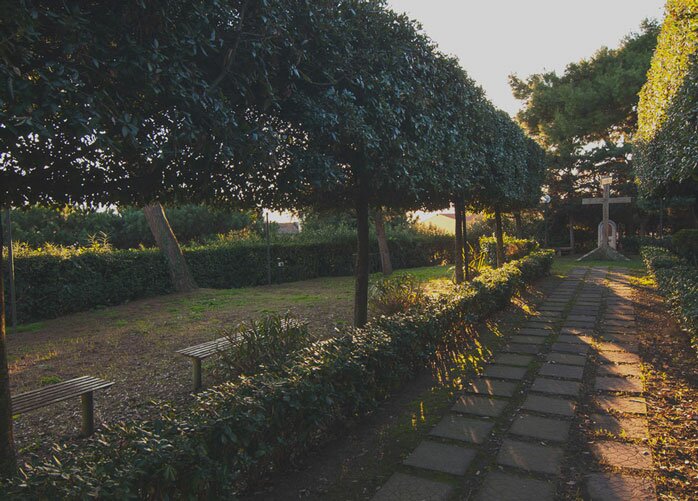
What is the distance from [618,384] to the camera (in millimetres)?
4262

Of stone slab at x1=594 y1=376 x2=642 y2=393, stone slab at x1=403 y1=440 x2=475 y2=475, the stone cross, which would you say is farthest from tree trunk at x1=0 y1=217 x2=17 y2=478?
the stone cross

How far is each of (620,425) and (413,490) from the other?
6.24 ft

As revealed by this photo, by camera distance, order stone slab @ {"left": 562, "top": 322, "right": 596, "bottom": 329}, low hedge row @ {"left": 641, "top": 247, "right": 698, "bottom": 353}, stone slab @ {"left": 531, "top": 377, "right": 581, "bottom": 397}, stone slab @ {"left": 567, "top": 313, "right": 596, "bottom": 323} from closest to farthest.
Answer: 1. stone slab @ {"left": 531, "top": 377, "right": 581, "bottom": 397}
2. low hedge row @ {"left": 641, "top": 247, "right": 698, "bottom": 353}
3. stone slab @ {"left": 562, "top": 322, "right": 596, "bottom": 329}
4. stone slab @ {"left": 567, "top": 313, "right": 596, "bottom": 323}

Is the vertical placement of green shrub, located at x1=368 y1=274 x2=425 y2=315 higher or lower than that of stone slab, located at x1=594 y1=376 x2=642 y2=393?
higher

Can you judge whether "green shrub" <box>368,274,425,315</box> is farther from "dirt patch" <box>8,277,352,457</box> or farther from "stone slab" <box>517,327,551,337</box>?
"stone slab" <box>517,327,551,337</box>

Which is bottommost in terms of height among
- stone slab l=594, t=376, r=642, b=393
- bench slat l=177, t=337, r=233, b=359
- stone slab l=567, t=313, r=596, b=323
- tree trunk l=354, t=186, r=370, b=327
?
stone slab l=567, t=313, r=596, b=323

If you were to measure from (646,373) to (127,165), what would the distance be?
529 centimetres

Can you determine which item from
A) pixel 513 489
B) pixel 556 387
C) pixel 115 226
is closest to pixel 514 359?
pixel 556 387

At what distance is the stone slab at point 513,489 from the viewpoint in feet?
8.16

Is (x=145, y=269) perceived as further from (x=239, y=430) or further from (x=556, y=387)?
(x=556, y=387)

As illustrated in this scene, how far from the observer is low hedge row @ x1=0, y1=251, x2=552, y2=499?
1834 mm

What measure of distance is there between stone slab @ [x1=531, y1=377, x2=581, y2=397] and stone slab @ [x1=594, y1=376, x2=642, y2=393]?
0.22 m

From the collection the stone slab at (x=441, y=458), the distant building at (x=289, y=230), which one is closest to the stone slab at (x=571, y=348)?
the stone slab at (x=441, y=458)

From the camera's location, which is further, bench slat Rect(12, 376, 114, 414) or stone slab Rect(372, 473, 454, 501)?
bench slat Rect(12, 376, 114, 414)
